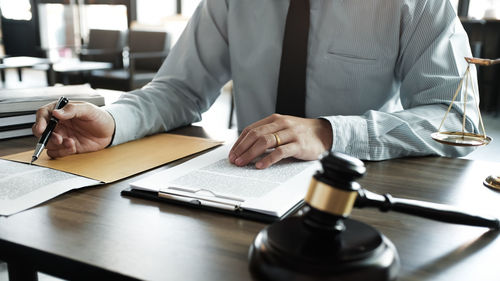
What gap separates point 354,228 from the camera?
16.9 inches

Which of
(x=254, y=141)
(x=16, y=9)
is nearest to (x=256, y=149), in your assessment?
(x=254, y=141)

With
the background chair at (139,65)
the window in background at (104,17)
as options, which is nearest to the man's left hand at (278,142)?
the background chair at (139,65)

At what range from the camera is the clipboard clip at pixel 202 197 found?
0.57 metres

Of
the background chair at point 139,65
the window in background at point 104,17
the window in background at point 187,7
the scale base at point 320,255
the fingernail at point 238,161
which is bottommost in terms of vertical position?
the background chair at point 139,65

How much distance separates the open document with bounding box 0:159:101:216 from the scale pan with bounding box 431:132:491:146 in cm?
50

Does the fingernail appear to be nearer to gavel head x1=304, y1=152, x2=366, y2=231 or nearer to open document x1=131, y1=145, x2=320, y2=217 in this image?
open document x1=131, y1=145, x2=320, y2=217

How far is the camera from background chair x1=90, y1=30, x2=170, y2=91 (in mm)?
3857

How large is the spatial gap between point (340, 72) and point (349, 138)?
361 millimetres

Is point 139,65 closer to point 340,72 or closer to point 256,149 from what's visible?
point 340,72

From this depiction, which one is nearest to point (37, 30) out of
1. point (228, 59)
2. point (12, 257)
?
point (228, 59)

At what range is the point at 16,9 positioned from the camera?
732 cm

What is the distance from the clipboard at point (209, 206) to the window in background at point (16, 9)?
7577 millimetres

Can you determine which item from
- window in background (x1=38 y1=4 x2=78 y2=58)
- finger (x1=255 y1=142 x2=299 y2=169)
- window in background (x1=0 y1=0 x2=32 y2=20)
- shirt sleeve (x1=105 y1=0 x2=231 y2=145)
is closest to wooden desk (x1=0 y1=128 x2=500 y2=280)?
finger (x1=255 y1=142 x2=299 y2=169)

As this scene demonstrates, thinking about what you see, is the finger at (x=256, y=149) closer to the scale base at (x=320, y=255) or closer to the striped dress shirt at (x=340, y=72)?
the striped dress shirt at (x=340, y=72)
